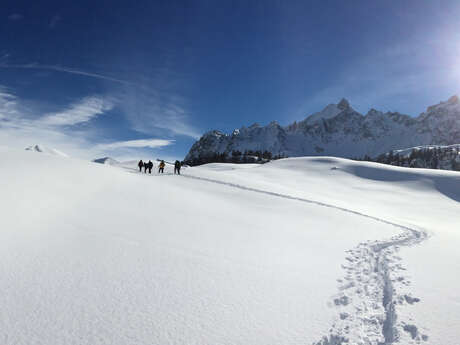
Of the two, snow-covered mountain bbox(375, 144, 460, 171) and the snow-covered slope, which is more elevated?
snow-covered mountain bbox(375, 144, 460, 171)

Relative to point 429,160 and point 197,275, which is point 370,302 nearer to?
point 197,275

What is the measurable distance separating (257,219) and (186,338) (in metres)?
8.66

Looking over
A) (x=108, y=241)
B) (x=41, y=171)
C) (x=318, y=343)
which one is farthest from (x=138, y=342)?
(x=41, y=171)

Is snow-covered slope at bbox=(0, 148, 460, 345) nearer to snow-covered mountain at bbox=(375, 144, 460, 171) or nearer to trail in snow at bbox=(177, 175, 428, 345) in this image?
trail in snow at bbox=(177, 175, 428, 345)

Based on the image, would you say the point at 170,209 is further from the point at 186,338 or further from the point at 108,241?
the point at 186,338

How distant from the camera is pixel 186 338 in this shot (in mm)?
4105

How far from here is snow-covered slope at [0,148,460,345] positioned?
4352 millimetres

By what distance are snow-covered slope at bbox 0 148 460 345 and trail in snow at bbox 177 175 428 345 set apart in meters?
0.04

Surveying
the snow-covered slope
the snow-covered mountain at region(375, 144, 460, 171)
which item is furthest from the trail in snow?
the snow-covered mountain at region(375, 144, 460, 171)

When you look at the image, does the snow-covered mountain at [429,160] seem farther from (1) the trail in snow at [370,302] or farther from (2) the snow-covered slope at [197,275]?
(1) the trail in snow at [370,302]

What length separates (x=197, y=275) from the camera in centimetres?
607

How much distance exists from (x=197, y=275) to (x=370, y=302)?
438 centimetres

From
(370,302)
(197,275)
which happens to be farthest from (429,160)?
(197,275)

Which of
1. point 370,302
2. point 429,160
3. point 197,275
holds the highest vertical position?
point 429,160
